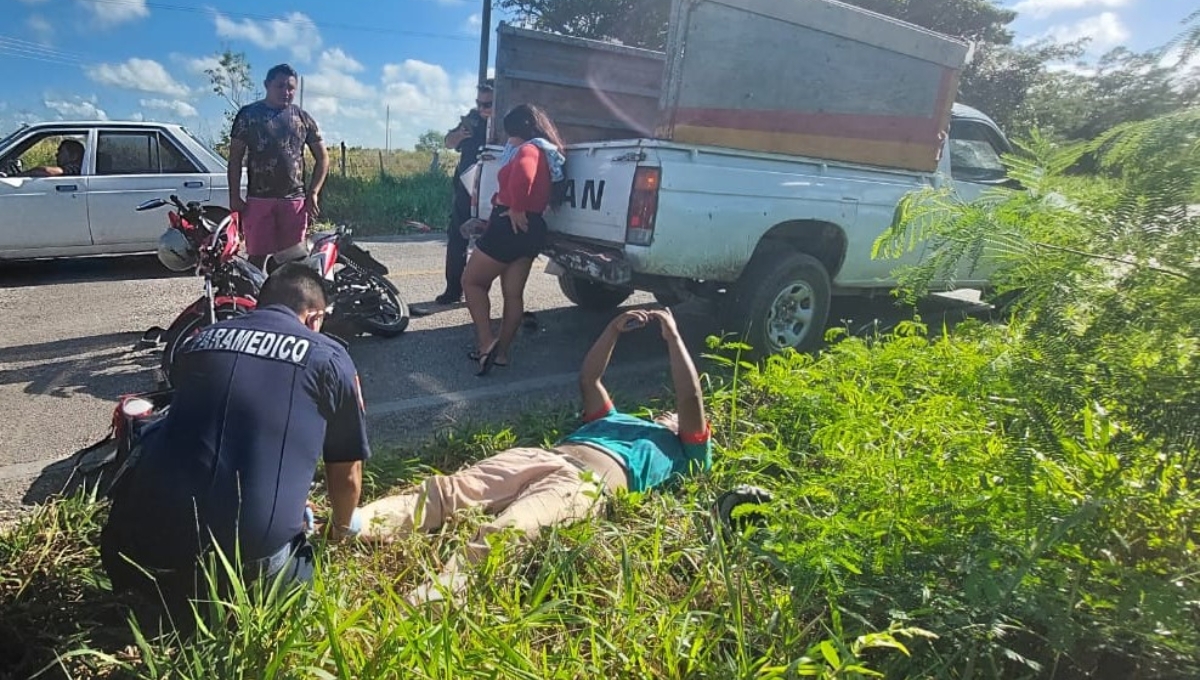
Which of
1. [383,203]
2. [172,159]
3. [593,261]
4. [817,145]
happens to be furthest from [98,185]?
[817,145]

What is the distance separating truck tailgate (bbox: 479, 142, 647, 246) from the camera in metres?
4.29

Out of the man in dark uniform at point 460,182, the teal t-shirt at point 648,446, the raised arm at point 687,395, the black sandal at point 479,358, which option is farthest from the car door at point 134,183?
the raised arm at point 687,395

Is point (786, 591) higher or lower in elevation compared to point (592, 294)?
lower

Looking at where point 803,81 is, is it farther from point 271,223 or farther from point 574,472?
point 271,223

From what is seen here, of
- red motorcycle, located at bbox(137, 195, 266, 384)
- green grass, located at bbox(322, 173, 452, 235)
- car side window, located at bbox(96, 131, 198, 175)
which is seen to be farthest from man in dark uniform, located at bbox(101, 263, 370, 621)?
green grass, located at bbox(322, 173, 452, 235)

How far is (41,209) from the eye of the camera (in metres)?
6.98

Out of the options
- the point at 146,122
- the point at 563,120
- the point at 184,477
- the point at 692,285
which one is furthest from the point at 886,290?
the point at 146,122

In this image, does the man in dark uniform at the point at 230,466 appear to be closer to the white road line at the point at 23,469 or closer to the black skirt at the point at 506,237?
the white road line at the point at 23,469

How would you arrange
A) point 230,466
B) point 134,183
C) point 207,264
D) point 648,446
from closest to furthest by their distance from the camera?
1. point 230,466
2. point 648,446
3. point 207,264
4. point 134,183

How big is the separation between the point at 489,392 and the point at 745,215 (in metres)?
1.90

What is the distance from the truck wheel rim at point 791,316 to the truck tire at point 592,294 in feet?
5.12

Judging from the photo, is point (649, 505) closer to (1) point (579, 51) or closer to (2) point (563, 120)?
(2) point (563, 120)

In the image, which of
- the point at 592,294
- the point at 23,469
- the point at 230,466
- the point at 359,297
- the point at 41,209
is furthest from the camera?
the point at 41,209

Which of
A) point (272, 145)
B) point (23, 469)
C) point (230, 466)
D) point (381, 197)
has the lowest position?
point (23, 469)
